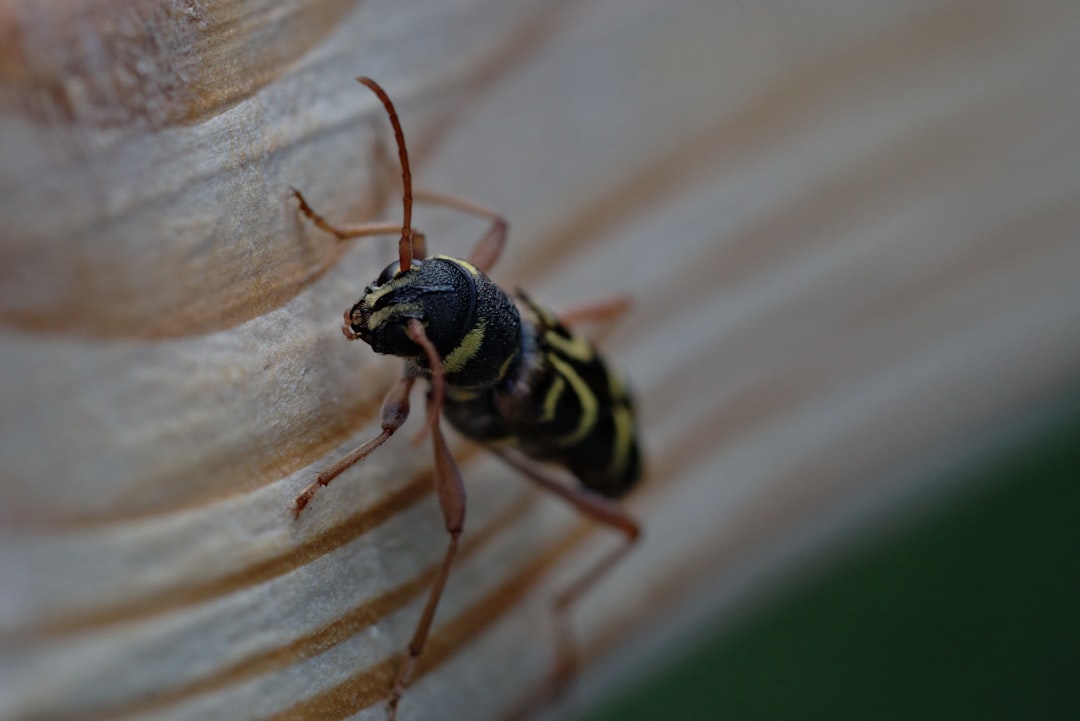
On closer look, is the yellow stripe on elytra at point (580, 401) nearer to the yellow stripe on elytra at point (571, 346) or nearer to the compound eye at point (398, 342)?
Answer: the yellow stripe on elytra at point (571, 346)

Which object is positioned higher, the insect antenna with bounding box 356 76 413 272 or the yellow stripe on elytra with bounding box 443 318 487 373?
the insect antenna with bounding box 356 76 413 272

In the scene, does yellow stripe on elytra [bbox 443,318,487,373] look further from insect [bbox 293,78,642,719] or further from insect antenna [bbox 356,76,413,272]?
insect antenna [bbox 356,76,413,272]

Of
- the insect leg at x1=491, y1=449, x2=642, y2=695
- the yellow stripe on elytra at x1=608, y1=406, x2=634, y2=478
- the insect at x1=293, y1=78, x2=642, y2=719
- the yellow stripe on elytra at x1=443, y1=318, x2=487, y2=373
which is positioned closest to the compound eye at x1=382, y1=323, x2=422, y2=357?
the insect at x1=293, y1=78, x2=642, y2=719

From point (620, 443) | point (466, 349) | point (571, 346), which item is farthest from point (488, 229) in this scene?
point (620, 443)

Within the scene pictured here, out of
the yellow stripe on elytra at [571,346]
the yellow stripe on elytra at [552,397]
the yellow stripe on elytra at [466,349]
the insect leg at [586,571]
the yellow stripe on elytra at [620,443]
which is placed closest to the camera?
the insect leg at [586,571]

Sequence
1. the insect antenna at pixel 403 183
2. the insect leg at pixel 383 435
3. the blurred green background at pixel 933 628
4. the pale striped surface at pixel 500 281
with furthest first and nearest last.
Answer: the blurred green background at pixel 933 628 < the insect antenna at pixel 403 183 < the insect leg at pixel 383 435 < the pale striped surface at pixel 500 281

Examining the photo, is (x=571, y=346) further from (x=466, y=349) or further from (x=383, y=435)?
(x=383, y=435)

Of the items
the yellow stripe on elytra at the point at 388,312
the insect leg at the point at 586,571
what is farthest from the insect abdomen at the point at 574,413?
the yellow stripe on elytra at the point at 388,312
